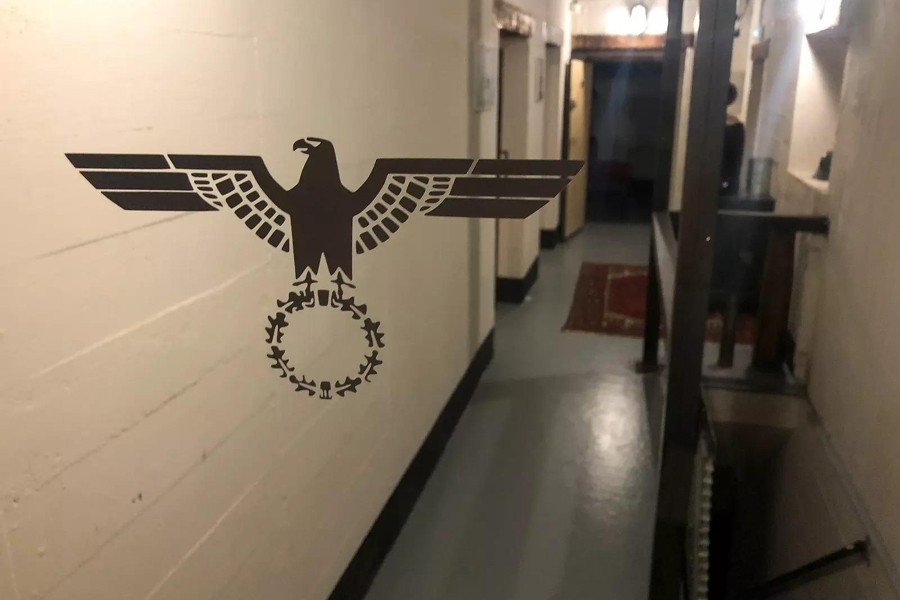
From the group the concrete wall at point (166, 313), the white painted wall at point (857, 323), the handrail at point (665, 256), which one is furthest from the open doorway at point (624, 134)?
the concrete wall at point (166, 313)

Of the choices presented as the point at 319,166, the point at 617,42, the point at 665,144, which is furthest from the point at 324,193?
the point at 617,42

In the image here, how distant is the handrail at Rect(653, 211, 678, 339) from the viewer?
2359 mm

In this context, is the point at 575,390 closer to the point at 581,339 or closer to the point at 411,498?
the point at 581,339

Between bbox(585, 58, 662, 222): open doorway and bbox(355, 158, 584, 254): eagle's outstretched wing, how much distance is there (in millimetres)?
8008

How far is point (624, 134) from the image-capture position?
978 cm

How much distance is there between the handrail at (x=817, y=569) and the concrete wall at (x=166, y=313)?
3.93ft

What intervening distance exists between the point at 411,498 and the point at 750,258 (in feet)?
7.76

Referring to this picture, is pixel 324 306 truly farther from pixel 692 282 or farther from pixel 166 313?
pixel 692 282

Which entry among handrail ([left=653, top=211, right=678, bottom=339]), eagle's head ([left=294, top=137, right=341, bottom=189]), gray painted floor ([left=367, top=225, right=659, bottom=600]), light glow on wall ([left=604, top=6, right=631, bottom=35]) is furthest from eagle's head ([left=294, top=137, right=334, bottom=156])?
light glow on wall ([left=604, top=6, right=631, bottom=35])

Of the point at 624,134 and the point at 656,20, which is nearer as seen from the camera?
the point at 656,20

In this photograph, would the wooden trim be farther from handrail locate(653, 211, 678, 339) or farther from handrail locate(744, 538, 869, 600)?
handrail locate(744, 538, 869, 600)

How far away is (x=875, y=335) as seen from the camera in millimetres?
1810

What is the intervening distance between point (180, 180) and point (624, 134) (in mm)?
9508

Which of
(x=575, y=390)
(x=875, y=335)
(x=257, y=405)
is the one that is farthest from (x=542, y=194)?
(x=575, y=390)
